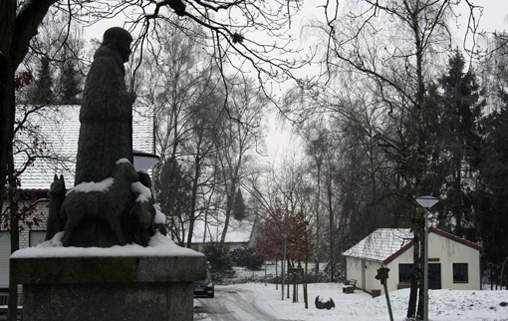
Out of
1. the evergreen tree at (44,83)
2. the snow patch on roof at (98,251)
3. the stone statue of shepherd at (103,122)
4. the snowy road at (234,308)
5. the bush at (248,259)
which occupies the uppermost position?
the evergreen tree at (44,83)

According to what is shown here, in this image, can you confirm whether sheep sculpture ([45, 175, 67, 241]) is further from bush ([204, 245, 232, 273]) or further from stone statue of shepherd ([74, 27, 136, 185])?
bush ([204, 245, 232, 273])

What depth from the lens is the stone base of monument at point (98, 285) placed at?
3.97 m

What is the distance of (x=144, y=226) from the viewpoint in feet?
14.3

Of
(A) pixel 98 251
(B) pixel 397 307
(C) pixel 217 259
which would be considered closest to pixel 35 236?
(B) pixel 397 307

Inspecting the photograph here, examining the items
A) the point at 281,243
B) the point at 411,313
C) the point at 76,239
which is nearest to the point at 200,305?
the point at 281,243

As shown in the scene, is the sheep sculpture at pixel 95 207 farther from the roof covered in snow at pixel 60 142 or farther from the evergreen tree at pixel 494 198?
the evergreen tree at pixel 494 198

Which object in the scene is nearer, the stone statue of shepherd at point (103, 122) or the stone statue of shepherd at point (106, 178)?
the stone statue of shepherd at point (106, 178)

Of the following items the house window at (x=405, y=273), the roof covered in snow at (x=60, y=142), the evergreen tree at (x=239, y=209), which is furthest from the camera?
the evergreen tree at (x=239, y=209)

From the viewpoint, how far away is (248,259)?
44344 millimetres

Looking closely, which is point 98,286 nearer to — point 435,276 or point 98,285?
point 98,285

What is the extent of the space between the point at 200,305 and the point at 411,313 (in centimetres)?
982

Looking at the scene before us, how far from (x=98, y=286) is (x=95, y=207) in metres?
0.63

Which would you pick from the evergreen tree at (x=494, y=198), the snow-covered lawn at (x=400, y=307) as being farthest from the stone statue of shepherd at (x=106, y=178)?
the evergreen tree at (x=494, y=198)

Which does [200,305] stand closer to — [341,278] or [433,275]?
[433,275]
